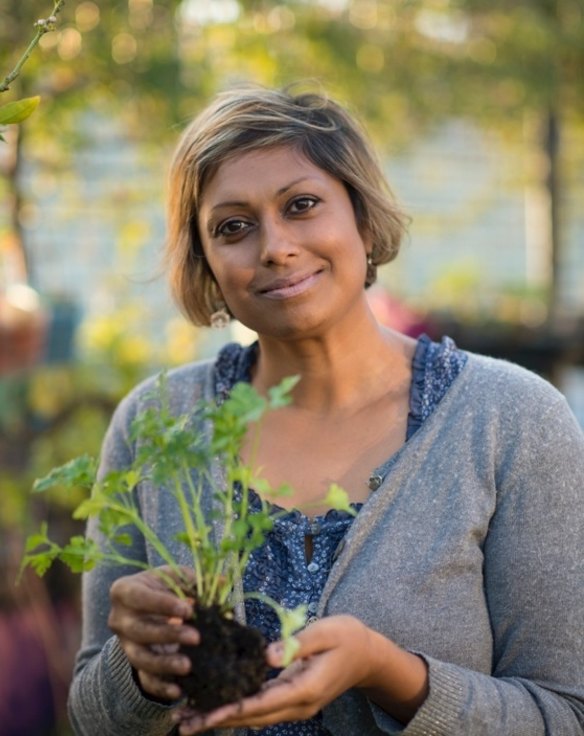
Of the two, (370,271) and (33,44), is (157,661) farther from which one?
(370,271)

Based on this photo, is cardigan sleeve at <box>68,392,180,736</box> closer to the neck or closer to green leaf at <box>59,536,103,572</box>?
green leaf at <box>59,536,103,572</box>

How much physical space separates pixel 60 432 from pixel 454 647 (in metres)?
2.36

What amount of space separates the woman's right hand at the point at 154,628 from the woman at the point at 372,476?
8.7 inches

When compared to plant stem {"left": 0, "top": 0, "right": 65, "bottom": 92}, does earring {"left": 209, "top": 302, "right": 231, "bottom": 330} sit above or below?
below

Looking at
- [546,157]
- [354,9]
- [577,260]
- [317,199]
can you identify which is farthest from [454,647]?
[577,260]

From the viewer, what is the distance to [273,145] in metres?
2.01

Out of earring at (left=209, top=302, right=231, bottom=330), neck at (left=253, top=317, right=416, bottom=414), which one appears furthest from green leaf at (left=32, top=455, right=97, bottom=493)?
earring at (left=209, top=302, right=231, bottom=330)

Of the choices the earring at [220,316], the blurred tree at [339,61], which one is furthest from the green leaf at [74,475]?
the blurred tree at [339,61]

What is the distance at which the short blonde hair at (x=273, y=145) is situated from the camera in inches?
80.0

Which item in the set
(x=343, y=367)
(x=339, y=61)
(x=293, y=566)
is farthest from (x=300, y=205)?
(x=339, y=61)

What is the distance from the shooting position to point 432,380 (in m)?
2.10

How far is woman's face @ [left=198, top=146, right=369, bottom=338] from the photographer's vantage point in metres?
1.95

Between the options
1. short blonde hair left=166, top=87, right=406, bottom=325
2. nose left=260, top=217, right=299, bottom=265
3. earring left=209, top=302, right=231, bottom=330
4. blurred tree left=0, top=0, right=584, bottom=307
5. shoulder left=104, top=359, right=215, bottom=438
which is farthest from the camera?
blurred tree left=0, top=0, right=584, bottom=307

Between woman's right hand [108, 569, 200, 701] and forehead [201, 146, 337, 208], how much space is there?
68 centimetres
